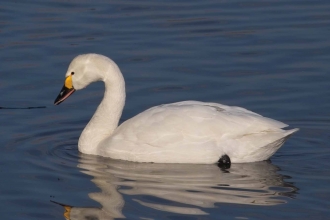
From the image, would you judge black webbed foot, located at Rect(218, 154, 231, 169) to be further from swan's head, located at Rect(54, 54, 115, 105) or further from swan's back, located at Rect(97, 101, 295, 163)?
swan's head, located at Rect(54, 54, 115, 105)

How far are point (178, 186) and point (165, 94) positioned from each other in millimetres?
3207

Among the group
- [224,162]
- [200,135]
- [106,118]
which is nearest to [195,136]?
[200,135]

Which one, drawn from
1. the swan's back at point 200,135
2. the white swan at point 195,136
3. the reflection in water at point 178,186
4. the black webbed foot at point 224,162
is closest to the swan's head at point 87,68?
the white swan at point 195,136

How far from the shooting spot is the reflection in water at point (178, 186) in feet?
29.8

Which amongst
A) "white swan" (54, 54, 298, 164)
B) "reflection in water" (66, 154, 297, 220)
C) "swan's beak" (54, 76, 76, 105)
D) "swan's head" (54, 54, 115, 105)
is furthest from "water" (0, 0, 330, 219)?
"swan's head" (54, 54, 115, 105)

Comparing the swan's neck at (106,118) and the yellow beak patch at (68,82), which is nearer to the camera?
the swan's neck at (106,118)

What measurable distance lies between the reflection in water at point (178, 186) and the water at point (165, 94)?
0.01 meters

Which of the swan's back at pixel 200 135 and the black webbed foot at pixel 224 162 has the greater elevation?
the swan's back at pixel 200 135

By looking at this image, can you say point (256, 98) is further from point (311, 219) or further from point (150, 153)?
point (311, 219)

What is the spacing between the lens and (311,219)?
8.64m

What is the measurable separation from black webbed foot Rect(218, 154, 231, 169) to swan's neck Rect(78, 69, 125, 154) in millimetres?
1480

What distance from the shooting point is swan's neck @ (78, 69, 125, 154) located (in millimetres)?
11055

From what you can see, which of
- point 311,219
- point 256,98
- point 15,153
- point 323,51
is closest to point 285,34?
point 323,51

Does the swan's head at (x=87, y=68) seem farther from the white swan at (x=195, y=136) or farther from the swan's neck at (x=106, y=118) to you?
the white swan at (x=195, y=136)
